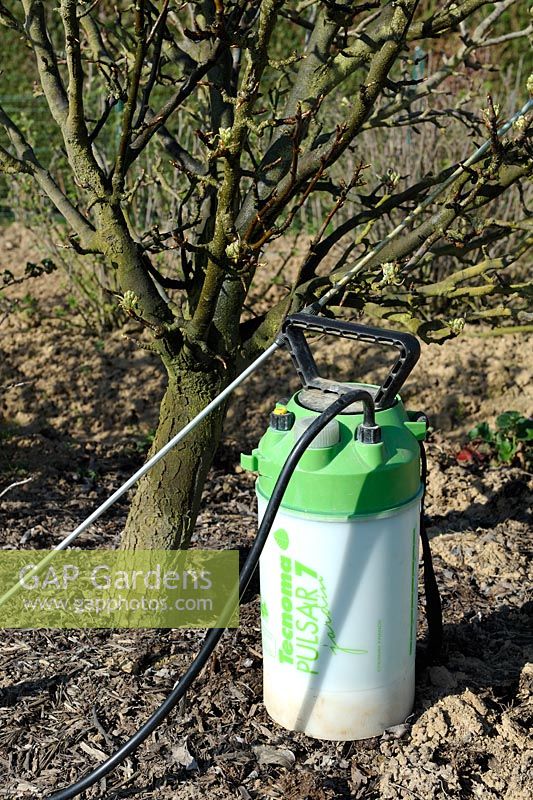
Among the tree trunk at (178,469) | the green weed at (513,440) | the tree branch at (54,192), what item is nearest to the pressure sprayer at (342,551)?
the tree trunk at (178,469)

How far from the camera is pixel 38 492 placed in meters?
3.80

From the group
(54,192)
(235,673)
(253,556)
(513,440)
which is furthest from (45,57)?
(513,440)

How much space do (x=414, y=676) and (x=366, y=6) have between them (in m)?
1.70

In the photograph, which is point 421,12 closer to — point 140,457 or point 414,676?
point 140,457

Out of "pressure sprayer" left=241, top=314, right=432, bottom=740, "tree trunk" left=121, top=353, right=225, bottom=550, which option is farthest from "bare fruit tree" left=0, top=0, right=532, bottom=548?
"pressure sprayer" left=241, top=314, right=432, bottom=740

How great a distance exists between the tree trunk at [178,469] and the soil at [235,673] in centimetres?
30

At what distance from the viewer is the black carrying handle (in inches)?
80.1

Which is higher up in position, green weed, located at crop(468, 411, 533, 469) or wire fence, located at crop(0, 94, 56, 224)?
wire fence, located at crop(0, 94, 56, 224)

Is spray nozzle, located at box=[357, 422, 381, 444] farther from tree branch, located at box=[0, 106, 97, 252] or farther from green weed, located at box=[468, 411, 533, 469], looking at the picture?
green weed, located at box=[468, 411, 533, 469]

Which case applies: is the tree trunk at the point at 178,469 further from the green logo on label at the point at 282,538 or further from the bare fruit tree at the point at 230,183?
the green logo on label at the point at 282,538

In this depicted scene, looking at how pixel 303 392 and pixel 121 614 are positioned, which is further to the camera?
pixel 121 614

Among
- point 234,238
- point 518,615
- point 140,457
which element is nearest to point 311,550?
point 234,238

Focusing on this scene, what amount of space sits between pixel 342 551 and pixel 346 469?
21 centimetres

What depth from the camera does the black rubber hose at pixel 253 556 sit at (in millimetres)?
1973
